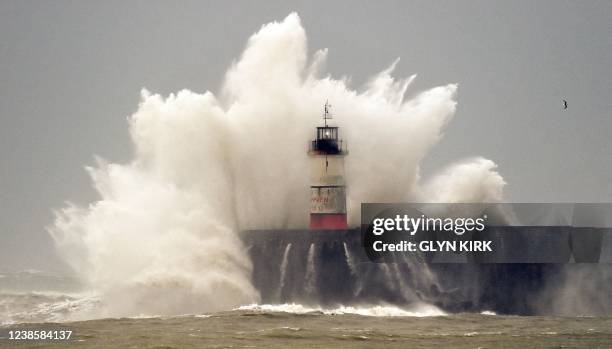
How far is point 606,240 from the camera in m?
54.7

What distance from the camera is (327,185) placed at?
51.4m

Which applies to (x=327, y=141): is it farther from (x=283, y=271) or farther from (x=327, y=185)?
(x=283, y=271)

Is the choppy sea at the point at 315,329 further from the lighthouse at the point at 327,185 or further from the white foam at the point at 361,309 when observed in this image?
the lighthouse at the point at 327,185

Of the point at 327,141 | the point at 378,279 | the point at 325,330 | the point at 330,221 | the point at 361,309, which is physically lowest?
the point at 325,330

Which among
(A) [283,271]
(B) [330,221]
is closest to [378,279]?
(B) [330,221]

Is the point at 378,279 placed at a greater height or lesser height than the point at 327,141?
lesser

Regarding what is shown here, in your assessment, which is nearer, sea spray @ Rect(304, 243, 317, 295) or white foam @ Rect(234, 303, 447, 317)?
white foam @ Rect(234, 303, 447, 317)

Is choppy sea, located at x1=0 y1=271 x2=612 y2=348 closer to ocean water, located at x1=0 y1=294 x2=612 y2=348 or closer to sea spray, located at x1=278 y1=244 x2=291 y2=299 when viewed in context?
ocean water, located at x1=0 y1=294 x2=612 y2=348

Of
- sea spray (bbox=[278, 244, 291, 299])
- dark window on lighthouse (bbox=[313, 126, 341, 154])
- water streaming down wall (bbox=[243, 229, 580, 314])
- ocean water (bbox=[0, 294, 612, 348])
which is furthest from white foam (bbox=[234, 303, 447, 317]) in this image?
dark window on lighthouse (bbox=[313, 126, 341, 154])

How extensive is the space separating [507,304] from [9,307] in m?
22.5

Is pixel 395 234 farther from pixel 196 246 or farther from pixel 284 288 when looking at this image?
pixel 196 246

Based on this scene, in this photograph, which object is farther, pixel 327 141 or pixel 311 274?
pixel 327 141

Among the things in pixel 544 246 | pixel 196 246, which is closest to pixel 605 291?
pixel 544 246

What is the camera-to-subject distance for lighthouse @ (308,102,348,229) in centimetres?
5131
